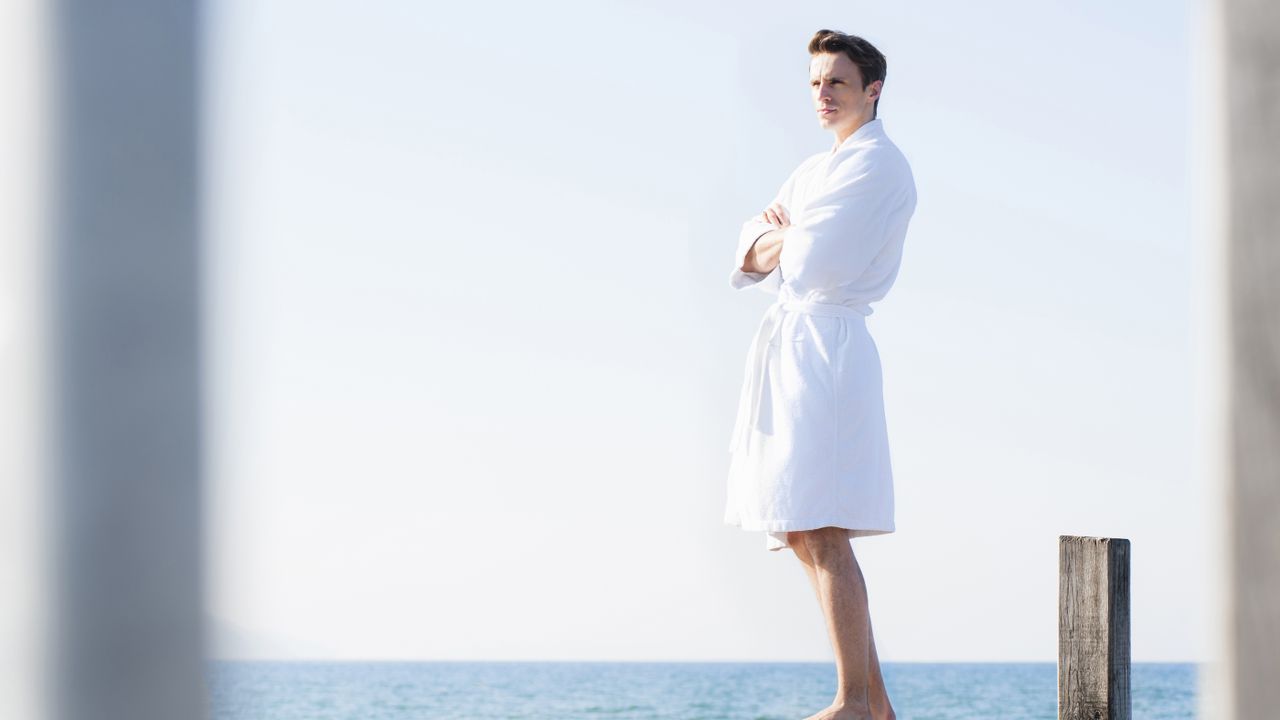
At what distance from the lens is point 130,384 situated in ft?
1.92

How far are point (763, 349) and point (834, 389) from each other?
21 centimetres

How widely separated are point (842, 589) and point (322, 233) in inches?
1901

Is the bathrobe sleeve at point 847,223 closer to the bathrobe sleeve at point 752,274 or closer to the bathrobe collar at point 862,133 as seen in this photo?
the bathrobe collar at point 862,133

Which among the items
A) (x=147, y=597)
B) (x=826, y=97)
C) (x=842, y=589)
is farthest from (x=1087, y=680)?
(x=147, y=597)

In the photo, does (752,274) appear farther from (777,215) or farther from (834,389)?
(834,389)

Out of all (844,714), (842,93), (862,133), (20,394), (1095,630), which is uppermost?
(842,93)

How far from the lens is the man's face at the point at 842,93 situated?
3203 millimetres

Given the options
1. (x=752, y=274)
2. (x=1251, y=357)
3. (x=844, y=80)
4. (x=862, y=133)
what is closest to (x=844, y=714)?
(x=752, y=274)

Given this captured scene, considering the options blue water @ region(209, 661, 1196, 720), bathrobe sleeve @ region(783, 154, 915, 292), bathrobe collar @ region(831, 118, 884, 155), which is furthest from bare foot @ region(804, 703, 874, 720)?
blue water @ region(209, 661, 1196, 720)

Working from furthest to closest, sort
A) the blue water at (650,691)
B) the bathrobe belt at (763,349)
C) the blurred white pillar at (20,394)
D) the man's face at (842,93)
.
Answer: the blue water at (650,691) < the man's face at (842,93) < the bathrobe belt at (763,349) < the blurred white pillar at (20,394)

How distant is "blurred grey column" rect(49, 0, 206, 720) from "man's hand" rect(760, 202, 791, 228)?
108 inches

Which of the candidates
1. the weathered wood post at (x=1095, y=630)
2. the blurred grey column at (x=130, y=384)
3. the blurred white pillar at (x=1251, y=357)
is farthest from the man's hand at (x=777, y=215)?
the blurred grey column at (x=130, y=384)

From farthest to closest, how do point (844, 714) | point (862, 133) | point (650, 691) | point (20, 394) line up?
point (650, 691) < point (862, 133) < point (844, 714) < point (20, 394)

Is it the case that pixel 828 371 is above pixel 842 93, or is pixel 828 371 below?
below
